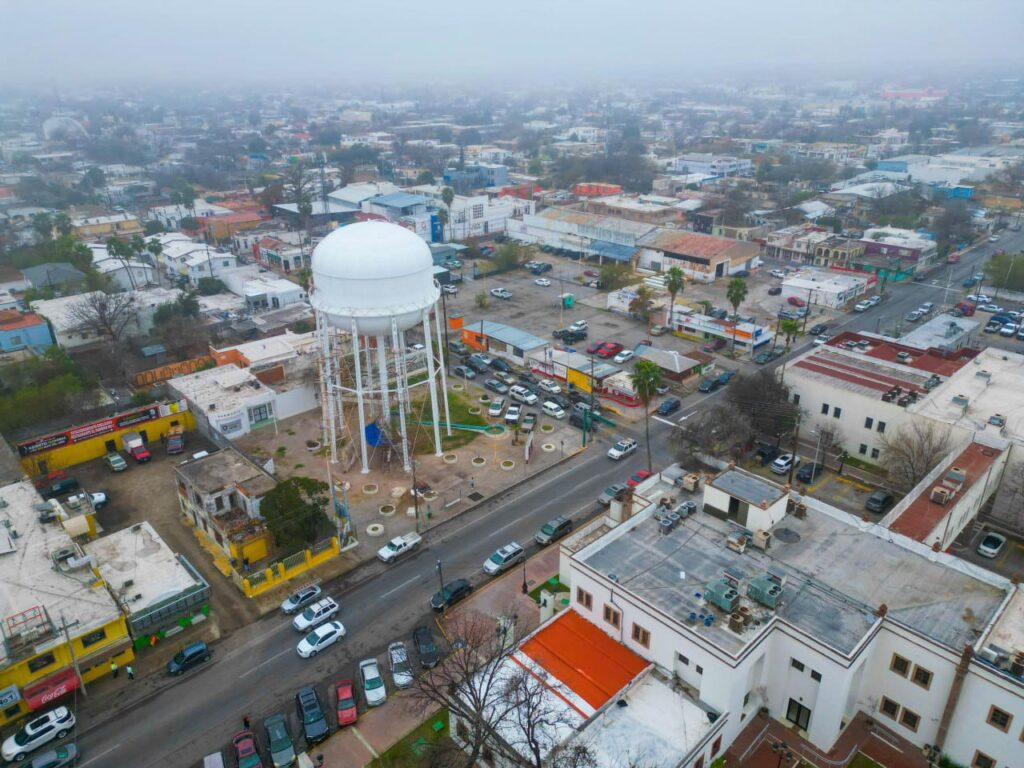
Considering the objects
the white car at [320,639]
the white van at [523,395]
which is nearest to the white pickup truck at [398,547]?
the white car at [320,639]

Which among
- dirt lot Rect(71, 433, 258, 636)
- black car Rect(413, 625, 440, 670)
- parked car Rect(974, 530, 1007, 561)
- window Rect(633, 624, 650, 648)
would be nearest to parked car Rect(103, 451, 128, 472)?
dirt lot Rect(71, 433, 258, 636)

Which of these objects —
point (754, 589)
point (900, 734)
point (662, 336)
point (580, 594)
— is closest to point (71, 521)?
point (580, 594)

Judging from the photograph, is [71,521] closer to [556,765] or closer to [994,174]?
[556,765]

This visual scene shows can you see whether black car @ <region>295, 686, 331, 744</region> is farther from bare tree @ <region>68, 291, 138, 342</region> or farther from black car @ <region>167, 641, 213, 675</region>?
bare tree @ <region>68, 291, 138, 342</region>

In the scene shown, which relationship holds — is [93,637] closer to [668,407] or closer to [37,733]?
[37,733]

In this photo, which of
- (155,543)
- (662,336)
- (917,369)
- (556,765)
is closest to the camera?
(556,765)

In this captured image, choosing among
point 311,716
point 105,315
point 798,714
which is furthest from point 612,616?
point 105,315

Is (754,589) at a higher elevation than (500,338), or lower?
higher
